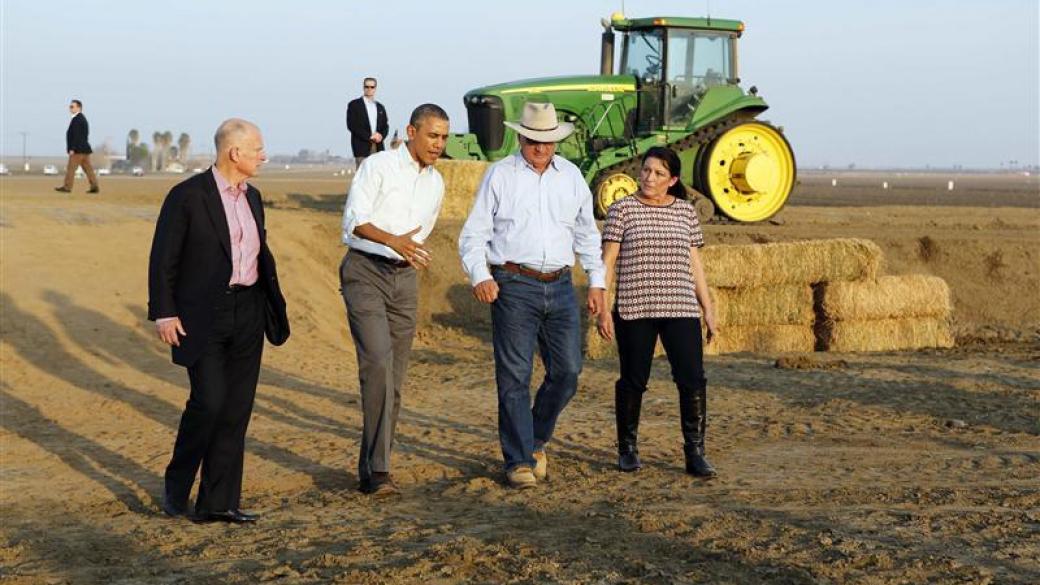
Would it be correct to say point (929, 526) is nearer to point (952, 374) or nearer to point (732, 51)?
point (952, 374)

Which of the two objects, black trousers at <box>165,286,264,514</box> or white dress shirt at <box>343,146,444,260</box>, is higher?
white dress shirt at <box>343,146,444,260</box>

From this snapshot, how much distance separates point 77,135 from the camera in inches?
906

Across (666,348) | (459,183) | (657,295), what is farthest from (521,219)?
(459,183)

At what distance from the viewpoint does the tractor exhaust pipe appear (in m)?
22.2

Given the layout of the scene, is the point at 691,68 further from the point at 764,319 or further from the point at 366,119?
the point at 764,319

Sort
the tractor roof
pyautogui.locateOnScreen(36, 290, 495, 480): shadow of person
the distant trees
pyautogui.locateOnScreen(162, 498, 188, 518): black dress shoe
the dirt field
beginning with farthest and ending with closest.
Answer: the distant trees
the tractor roof
pyautogui.locateOnScreen(36, 290, 495, 480): shadow of person
pyautogui.locateOnScreen(162, 498, 188, 518): black dress shoe
the dirt field

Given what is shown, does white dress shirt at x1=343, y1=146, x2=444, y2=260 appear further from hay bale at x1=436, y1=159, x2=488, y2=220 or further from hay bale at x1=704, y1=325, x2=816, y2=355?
hay bale at x1=436, y1=159, x2=488, y2=220

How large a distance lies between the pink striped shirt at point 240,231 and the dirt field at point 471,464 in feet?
3.78

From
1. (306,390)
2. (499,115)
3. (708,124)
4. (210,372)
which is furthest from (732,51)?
(210,372)

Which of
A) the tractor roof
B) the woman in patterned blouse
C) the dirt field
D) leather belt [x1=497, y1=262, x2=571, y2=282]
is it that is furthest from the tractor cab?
leather belt [x1=497, y1=262, x2=571, y2=282]

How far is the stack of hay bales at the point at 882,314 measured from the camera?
1431 centimetres

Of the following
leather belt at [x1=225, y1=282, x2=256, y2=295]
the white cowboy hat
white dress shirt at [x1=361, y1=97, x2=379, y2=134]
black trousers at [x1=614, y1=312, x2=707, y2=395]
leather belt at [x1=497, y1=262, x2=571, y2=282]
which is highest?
white dress shirt at [x1=361, y1=97, x2=379, y2=134]

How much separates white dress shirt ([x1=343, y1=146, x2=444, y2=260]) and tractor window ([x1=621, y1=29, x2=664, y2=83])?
14.7 m

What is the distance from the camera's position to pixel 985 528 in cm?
623
